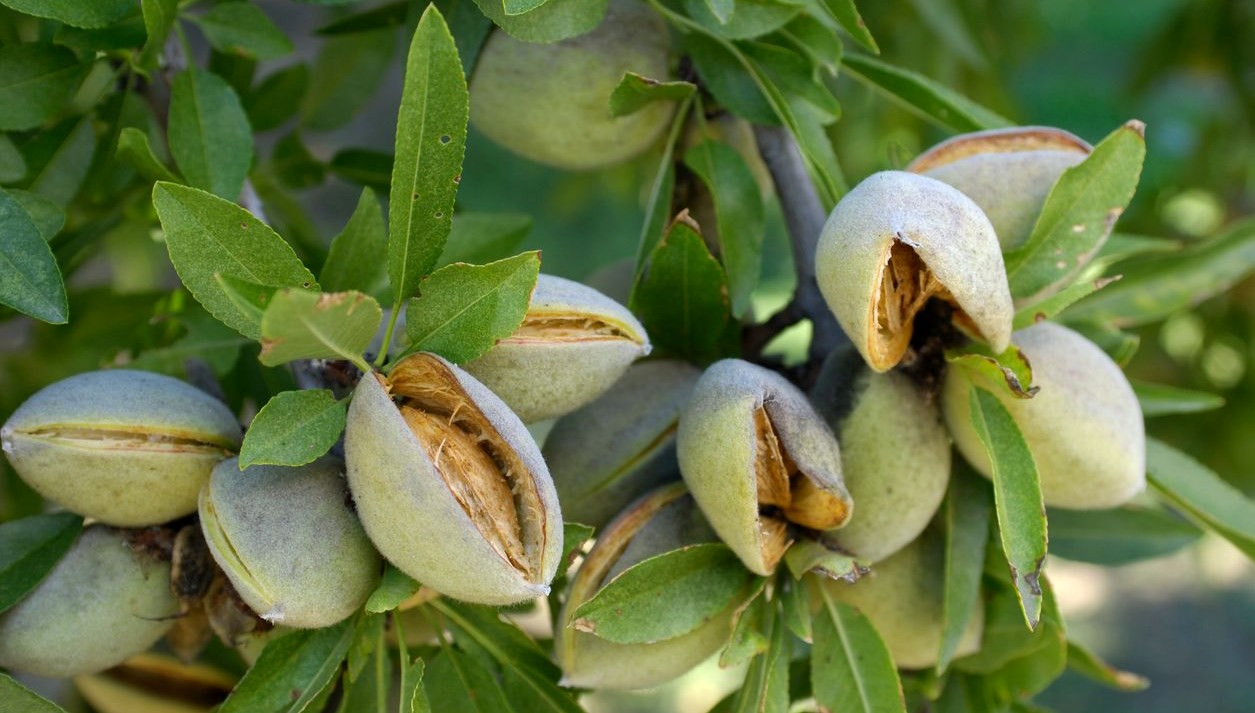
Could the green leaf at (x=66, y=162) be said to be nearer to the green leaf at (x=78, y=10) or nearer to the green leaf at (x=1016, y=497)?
the green leaf at (x=78, y=10)

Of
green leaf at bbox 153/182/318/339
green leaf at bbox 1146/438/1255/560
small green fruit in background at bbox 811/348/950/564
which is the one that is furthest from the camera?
green leaf at bbox 1146/438/1255/560

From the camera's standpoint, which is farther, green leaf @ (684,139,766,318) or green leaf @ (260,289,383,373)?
green leaf @ (684,139,766,318)

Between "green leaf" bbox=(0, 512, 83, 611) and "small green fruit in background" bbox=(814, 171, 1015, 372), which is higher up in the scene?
"small green fruit in background" bbox=(814, 171, 1015, 372)

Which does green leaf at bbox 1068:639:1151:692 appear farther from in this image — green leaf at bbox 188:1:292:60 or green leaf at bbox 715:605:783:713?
green leaf at bbox 188:1:292:60

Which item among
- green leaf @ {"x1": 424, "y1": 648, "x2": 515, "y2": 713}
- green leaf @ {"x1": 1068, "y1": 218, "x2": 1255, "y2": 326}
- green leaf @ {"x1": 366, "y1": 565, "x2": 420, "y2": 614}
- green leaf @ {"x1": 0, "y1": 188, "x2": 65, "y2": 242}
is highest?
green leaf @ {"x1": 0, "y1": 188, "x2": 65, "y2": 242}

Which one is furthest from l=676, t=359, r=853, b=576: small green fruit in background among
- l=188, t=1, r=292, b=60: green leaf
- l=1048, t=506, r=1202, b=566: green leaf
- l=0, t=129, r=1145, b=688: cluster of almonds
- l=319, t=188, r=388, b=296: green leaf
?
l=188, t=1, r=292, b=60: green leaf

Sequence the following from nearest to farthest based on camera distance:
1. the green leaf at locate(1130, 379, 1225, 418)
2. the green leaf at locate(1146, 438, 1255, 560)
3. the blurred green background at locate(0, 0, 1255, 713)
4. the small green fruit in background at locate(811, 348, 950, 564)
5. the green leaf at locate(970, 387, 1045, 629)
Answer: the green leaf at locate(970, 387, 1045, 629) < the small green fruit in background at locate(811, 348, 950, 564) < the green leaf at locate(1146, 438, 1255, 560) < the green leaf at locate(1130, 379, 1225, 418) < the blurred green background at locate(0, 0, 1255, 713)

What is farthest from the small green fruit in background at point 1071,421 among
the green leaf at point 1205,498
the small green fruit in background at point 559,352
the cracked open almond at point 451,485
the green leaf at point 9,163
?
the green leaf at point 9,163
